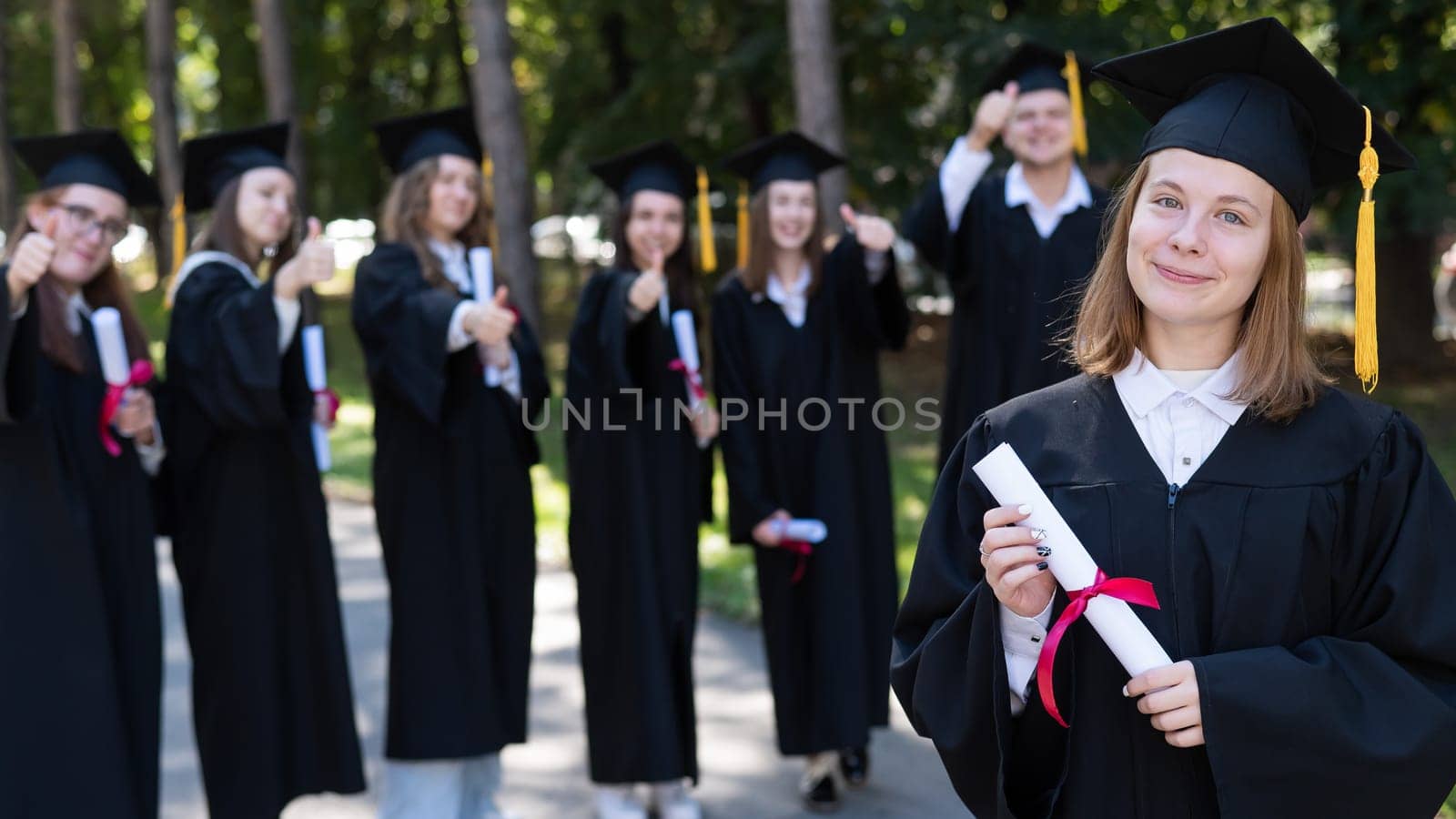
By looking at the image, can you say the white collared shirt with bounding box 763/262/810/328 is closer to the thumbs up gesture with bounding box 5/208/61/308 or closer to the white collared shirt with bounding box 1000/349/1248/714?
the thumbs up gesture with bounding box 5/208/61/308

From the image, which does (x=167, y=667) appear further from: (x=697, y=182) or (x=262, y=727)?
(x=697, y=182)

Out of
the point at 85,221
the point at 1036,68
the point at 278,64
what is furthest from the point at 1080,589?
the point at 278,64

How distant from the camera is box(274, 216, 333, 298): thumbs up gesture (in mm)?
4184

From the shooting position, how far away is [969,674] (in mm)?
2250

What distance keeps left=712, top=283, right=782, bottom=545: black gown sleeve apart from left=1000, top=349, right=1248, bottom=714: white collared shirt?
2.53 meters

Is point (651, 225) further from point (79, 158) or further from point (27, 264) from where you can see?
point (27, 264)

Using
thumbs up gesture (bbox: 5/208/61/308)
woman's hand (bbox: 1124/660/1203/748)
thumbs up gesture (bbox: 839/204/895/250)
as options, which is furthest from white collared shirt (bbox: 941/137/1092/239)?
thumbs up gesture (bbox: 5/208/61/308)

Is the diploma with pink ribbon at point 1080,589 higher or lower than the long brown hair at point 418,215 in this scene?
lower

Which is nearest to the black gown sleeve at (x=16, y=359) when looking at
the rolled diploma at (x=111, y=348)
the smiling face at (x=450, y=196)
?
the rolled diploma at (x=111, y=348)

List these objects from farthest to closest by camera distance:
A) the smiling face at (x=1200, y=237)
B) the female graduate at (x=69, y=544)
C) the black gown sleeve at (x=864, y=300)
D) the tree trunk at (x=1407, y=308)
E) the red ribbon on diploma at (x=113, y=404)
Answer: the tree trunk at (x=1407, y=308) < the black gown sleeve at (x=864, y=300) < the red ribbon on diploma at (x=113, y=404) < the female graduate at (x=69, y=544) < the smiling face at (x=1200, y=237)

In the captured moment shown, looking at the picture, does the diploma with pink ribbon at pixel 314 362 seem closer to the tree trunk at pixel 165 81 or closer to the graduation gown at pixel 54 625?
the graduation gown at pixel 54 625

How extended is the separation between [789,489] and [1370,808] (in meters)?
2.97

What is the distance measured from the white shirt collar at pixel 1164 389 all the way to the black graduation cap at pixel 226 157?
10.5ft

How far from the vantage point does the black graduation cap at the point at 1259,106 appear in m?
2.17
